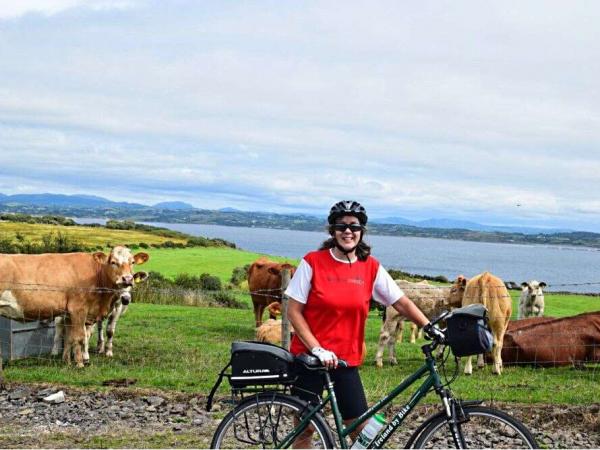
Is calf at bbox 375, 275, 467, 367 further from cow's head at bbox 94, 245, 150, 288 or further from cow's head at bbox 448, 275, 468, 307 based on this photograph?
cow's head at bbox 94, 245, 150, 288

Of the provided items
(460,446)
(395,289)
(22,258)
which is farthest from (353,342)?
(22,258)

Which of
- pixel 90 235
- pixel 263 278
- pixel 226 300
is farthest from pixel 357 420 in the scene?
pixel 90 235

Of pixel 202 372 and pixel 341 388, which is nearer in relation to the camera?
pixel 341 388

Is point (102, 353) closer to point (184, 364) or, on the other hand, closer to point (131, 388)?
point (184, 364)

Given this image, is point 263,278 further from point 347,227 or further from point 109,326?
point 347,227

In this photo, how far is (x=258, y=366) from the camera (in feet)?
17.5

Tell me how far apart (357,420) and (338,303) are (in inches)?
32.0

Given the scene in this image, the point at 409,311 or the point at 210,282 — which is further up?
the point at 409,311

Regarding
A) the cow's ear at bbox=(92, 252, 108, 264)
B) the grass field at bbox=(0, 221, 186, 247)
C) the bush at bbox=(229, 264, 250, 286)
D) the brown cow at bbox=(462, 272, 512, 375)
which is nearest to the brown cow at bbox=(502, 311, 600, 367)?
the brown cow at bbox=(462, 272, 512, 375)

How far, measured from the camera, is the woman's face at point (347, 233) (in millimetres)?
5559

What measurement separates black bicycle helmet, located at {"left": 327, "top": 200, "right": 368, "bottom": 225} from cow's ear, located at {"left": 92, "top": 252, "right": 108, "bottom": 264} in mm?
8591

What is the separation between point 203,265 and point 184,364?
→ 2464cm

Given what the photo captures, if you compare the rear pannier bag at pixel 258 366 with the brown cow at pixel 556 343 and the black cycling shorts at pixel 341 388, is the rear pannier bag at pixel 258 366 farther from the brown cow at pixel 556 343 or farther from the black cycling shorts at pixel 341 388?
the brown cow at pixel 556 343

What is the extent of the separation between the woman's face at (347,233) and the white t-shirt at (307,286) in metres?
0.14
